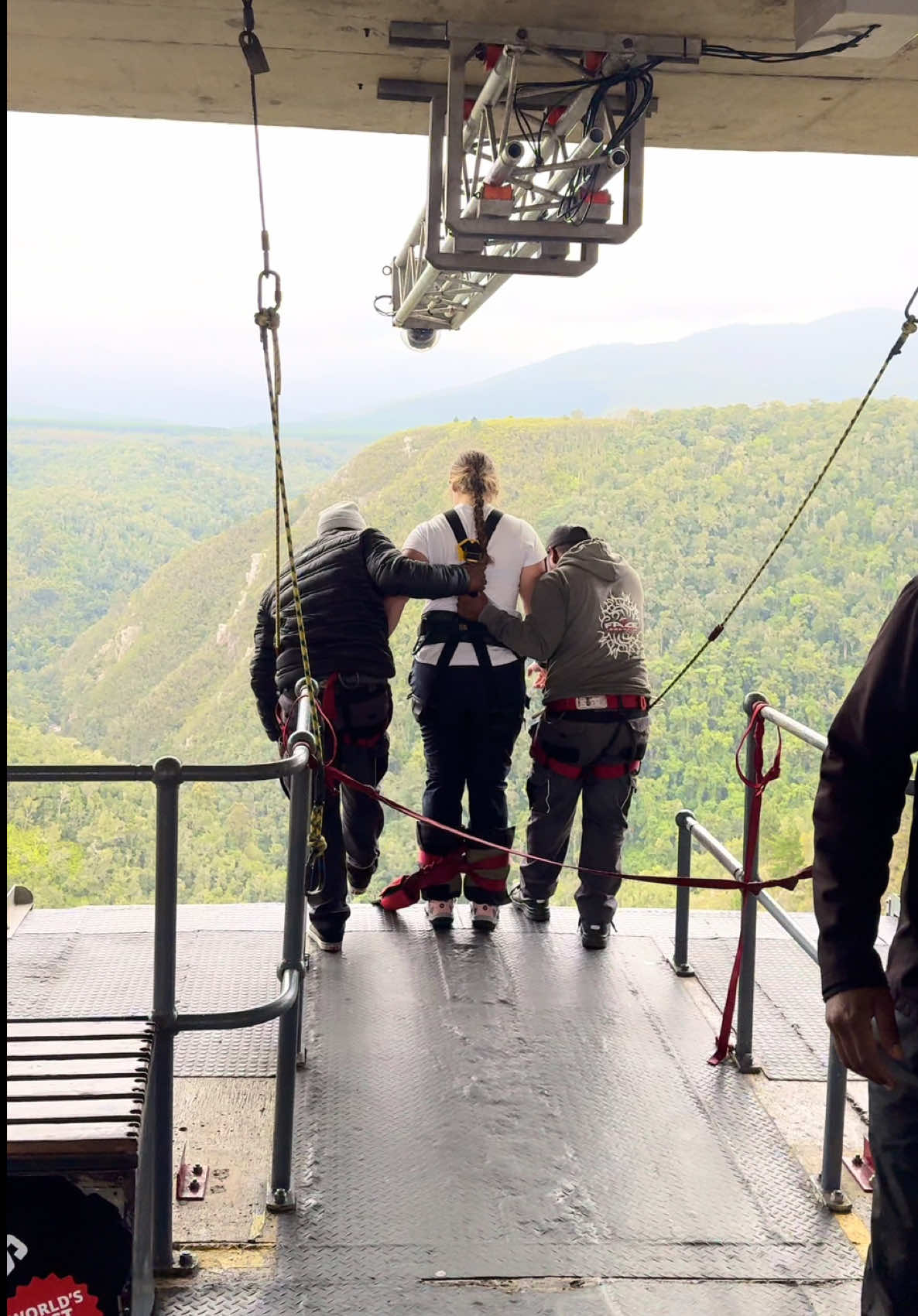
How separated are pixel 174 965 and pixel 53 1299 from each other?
1.81ft

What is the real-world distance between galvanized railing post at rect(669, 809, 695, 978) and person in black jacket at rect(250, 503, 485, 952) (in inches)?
39.1

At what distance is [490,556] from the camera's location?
13.5 ft

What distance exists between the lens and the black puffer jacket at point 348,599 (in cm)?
390

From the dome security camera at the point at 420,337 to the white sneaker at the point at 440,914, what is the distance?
4689mm

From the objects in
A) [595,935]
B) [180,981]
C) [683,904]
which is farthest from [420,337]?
[180,981]

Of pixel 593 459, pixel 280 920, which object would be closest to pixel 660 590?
pixel 593 459

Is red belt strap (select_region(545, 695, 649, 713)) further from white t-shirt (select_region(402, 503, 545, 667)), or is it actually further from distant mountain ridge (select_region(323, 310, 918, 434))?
distant mountain ridge (select_region(323, 310, 918, 434))

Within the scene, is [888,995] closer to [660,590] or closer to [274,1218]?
[274,1218]

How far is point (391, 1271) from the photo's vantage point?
2.40 m

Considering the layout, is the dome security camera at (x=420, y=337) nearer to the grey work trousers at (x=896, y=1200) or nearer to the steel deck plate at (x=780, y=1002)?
the steel deck plate at (x=780, y=1002)

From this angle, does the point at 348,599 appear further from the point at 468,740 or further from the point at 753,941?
the point at 753,941

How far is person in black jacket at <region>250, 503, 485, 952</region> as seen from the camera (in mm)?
3934

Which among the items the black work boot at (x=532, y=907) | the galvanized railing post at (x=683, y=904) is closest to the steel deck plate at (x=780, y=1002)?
the galvanized railing post at (x=683, y=904)

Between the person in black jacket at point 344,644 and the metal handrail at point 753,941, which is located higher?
the person in black jacket at point 344,644
